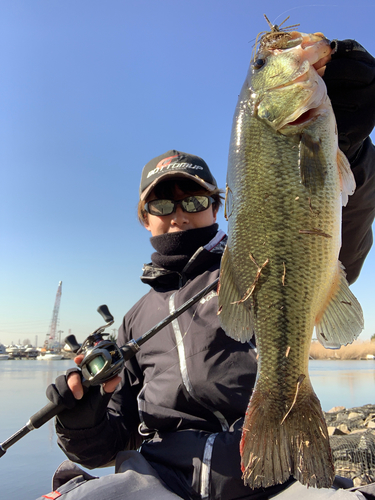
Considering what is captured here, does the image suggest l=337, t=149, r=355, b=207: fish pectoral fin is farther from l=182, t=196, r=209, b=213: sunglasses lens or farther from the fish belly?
l=182, t=196, r=209, b=213: sunglasses lens

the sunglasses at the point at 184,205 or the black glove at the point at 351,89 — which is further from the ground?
the black glove at the point at 351,89

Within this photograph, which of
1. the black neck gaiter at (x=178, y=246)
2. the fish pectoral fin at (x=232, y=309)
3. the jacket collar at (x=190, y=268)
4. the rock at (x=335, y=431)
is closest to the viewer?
the fish pectoral fin at (x=232, y=309)

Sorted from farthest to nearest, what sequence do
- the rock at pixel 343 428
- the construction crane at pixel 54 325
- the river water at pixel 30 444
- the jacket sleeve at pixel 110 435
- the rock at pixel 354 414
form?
the construction crane at pixel 54 325, the rock at pixel 354 414, the rock at pixel 343 428, the river water at pixel 30 444, the jacket sleeve at pixel 110 435

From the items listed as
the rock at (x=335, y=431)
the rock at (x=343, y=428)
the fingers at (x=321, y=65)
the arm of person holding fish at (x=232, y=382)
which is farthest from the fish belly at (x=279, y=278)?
the rock at (x=343, y=428)

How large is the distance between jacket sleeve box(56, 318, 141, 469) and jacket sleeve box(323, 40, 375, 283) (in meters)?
1.80

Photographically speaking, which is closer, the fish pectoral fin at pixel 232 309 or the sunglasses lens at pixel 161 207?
the fish pectoral fin at pixel 232 309

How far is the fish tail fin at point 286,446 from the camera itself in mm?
1251

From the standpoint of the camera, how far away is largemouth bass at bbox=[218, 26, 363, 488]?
1380 millimetres

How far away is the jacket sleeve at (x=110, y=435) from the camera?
2176 millimetres

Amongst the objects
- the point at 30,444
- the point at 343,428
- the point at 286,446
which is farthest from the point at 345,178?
the point at 30,444

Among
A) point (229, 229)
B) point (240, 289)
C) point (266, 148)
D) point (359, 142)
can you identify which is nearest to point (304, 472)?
point (240, 289)

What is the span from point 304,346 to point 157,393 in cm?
108

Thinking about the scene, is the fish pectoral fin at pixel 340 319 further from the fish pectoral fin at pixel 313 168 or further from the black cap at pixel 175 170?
the black cap at pixel 175 170

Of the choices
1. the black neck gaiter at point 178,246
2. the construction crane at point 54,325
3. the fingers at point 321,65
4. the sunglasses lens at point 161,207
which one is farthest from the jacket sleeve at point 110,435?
the construction crane at point 54,325
